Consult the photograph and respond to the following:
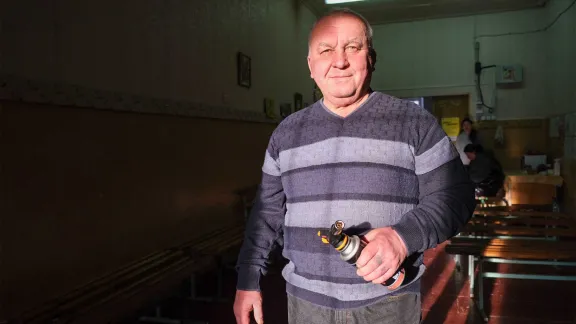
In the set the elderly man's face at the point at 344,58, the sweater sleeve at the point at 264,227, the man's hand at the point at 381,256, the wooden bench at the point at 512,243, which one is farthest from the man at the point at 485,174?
the man's hand at the point at 381,256

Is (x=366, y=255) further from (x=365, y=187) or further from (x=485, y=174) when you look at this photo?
(x=485, y=174)

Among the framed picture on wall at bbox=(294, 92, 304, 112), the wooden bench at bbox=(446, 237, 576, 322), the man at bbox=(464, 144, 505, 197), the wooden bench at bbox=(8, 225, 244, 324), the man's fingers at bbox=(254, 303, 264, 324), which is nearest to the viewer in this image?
the man's fingers at bbox=(254, 303, 264, 324)

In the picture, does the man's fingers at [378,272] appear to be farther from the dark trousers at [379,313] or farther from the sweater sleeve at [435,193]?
the dark trousers at [379,313]

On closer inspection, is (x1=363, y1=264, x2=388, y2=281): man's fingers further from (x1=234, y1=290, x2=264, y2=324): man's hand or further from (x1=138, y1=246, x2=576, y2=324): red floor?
(x1=138, y1=246, x2=576, y2=324): red floor

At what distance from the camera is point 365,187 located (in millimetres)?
1126

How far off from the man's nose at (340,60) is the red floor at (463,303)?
7.61 feet

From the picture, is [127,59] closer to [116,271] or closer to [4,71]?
[4,71]

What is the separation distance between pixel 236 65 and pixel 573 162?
410cm

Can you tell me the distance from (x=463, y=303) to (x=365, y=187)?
270 centimetres

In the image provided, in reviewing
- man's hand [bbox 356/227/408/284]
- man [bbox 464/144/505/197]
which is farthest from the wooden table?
man's hand [bbox 356/227/408/284]

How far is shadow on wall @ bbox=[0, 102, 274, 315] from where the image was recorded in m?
2.25

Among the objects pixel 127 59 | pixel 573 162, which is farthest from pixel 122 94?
pixel 573 162

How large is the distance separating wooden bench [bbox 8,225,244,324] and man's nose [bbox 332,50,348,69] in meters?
1.75

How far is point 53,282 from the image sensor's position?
8.06 feet
